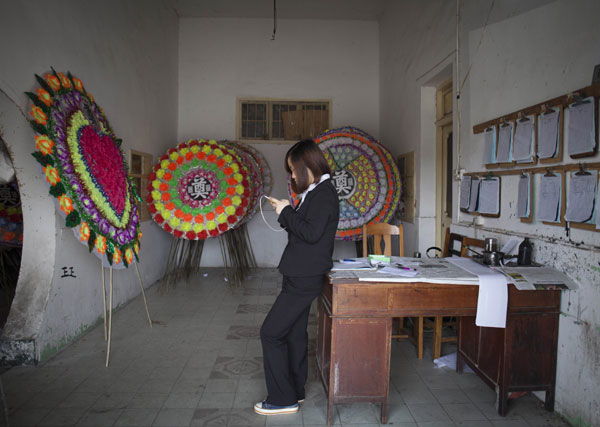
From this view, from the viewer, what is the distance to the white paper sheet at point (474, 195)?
3287 mm

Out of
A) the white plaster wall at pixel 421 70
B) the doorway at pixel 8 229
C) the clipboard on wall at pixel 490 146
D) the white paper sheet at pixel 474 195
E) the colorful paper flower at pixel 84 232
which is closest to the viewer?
the colorful paper flower at pixel 84 232

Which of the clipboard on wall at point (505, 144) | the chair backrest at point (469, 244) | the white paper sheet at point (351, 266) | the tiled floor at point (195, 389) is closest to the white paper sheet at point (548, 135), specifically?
the clipboard on wall at point (505, 144)

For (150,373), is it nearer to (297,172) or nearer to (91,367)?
(91,367)

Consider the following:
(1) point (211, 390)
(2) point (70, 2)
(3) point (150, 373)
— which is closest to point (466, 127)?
(1) point (211, 390)

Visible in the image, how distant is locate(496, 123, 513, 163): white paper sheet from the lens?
2840mm

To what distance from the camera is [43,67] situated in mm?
3002

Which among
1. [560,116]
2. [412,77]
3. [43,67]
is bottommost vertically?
[560,116]

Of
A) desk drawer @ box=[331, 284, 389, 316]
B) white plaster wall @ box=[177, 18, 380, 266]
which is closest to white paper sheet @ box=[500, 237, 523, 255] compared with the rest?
desk drawer @ box=[331, 284, 389, 316]

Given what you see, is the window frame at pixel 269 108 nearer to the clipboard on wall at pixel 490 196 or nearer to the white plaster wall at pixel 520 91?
the white plaster wall at pixel 520 91

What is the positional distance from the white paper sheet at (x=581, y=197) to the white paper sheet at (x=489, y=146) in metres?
0.83

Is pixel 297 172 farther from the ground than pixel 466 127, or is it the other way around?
pixel 466 127

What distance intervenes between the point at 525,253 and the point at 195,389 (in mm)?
2129

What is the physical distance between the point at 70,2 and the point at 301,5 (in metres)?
3.61

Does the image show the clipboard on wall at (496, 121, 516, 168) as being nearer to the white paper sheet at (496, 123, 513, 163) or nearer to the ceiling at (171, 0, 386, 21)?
the white paper sheet at (496, 123, 513, 163)
